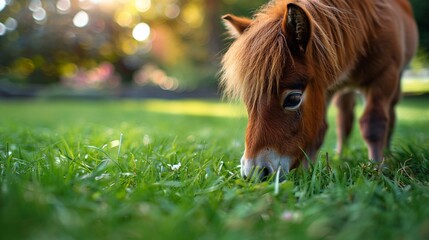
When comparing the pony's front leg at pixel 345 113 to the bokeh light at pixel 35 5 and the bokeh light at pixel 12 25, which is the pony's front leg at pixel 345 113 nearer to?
the bokeh light at pixel 12 25

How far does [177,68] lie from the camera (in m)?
28.4

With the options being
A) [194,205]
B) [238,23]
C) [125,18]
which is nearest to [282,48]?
[238,23]

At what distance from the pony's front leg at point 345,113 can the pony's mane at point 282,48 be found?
3.68 ft

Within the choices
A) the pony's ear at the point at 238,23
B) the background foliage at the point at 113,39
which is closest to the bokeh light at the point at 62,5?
the background foliage at the point at 113,39

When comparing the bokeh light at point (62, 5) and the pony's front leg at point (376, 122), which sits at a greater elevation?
the bokeh light at point (62, 5)

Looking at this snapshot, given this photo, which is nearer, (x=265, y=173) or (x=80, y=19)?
(x=265, y=173)

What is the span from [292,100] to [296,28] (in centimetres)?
42

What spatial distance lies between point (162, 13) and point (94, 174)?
2257cm

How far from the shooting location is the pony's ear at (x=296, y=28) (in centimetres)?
205

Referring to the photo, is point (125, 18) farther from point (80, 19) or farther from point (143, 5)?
point (80, 19)

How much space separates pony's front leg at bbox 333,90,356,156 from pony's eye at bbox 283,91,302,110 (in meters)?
1.77

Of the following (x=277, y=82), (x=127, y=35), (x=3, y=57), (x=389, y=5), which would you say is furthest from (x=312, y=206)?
(x=127, y=35)

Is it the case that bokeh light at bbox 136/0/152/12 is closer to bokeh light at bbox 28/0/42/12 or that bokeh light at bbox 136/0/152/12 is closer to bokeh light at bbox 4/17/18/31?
bokeh light at bbox 28/0/42/12

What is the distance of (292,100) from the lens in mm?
2076
